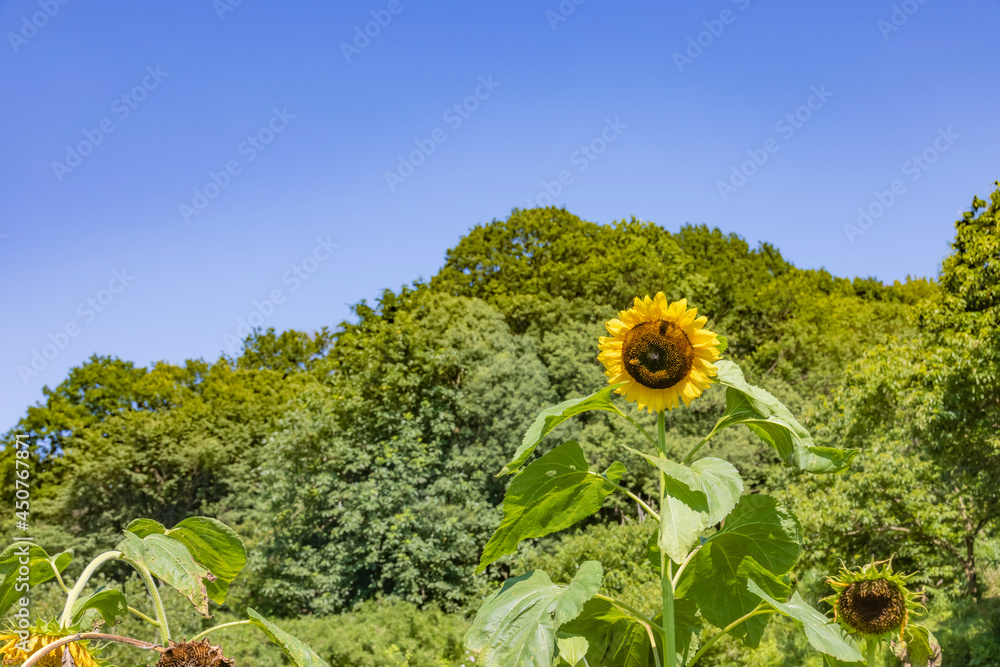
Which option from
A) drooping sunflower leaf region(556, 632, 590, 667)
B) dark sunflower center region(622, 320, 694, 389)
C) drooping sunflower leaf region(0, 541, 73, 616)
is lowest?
drooping sunflower leaf region(556, 632, 590, 667)

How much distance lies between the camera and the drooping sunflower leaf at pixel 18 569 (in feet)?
3.38

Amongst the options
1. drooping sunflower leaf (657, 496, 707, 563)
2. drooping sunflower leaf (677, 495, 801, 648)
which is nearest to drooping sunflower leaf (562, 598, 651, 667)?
drooping sunflower leaf (677, 495, 801, 648)

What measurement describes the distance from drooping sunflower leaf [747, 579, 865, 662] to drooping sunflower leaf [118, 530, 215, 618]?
113 centimetres

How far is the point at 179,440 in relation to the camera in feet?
64.7

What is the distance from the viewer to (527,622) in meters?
1.34

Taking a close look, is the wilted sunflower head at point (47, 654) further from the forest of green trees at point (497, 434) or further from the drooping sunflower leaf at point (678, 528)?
the forest of green trees at point (497, 434)

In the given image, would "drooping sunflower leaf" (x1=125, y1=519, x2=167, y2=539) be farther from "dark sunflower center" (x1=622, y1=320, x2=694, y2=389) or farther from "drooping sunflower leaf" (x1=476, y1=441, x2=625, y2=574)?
"dark sunflower center" (x1=622, y1=320, x2=694, y2=389)

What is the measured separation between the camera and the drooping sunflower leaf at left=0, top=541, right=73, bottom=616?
1.03 m

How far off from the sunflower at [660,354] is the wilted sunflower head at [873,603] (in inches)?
26.5

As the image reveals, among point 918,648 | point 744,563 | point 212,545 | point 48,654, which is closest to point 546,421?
point 744,563

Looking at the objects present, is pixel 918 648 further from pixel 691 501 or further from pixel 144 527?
pixel 144 527

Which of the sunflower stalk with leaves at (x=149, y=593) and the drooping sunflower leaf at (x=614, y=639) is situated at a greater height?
the sunflower stalk with leaves at (x=149, y=593)

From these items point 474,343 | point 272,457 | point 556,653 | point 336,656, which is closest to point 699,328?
point 556,653

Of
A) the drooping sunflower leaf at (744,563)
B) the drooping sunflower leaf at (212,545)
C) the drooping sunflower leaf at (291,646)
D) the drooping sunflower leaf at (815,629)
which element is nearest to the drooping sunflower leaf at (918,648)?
the drooping sunflower leaf at (815,629)
